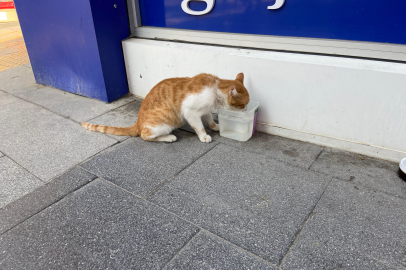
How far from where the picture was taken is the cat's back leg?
3.12m

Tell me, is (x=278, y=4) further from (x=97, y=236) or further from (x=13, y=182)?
(x=13, y=182)

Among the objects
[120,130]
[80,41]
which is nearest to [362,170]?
[120,130]

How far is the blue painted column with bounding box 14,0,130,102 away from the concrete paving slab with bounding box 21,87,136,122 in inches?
4.2

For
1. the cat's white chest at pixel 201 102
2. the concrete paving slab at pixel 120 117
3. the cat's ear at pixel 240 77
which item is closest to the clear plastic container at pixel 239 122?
the cat's white chest at pixel 201 102

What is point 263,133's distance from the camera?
11.2ft

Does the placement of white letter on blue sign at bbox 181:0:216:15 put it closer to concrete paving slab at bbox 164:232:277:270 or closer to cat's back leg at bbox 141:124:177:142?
cat's back leg at bbox 141:124:177:142

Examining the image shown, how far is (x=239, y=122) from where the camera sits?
3215 mm

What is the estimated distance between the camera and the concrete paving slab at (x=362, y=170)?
2447 mm

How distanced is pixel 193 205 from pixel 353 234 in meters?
1.21

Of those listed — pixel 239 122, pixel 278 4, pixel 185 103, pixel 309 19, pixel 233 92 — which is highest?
pixel 278 4

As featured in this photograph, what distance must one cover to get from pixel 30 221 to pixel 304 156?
259cm

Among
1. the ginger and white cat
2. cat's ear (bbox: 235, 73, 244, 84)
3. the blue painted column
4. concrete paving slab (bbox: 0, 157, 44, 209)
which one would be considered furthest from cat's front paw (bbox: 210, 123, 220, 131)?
concrete paving slab (bbox: 0, 157, 44, 209)

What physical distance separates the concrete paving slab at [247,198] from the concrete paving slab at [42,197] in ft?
2.64

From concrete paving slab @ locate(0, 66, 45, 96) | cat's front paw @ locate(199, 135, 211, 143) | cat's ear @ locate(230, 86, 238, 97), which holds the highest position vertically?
cat's ear @ locate(230, 86, 238, 97)
